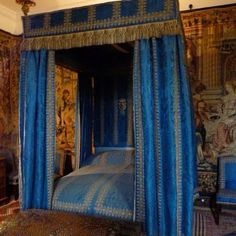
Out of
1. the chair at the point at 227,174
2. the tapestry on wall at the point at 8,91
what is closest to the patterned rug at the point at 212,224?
the chair at the point at 227,174

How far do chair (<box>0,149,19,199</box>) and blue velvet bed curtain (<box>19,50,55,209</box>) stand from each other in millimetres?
2151

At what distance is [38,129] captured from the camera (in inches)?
119

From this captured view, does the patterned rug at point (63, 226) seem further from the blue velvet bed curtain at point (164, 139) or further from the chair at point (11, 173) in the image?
the chair at point (11, 173)

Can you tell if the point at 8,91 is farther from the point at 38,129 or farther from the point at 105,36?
the point at 105,36

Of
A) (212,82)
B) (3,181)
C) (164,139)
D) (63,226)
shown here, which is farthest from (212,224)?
(3,181)

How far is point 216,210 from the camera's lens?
3947mm

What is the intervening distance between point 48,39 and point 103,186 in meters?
1.72

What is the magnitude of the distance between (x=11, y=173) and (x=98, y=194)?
281 cm

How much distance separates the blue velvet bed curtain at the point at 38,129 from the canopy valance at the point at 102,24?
210mm

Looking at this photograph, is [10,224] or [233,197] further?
[233,197]

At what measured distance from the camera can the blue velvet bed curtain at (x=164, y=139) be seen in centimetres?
256

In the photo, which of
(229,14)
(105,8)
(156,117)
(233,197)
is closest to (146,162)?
(156,117)

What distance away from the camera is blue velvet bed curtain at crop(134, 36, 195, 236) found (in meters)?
2.56

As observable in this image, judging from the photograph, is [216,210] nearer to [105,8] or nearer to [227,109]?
[227,109]
